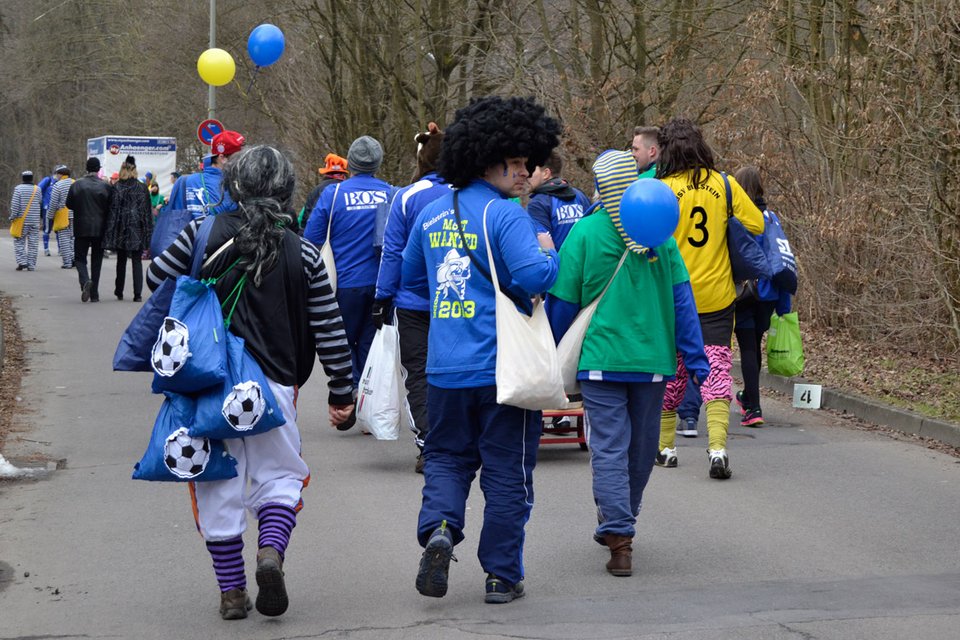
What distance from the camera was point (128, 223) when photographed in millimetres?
19500

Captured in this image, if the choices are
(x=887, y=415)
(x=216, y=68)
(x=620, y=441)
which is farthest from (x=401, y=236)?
(x=216, y=68)

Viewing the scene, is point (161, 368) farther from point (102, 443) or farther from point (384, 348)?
point (102, 443)

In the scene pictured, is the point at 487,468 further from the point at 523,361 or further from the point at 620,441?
the point at 620,441

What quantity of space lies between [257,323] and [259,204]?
452 mm

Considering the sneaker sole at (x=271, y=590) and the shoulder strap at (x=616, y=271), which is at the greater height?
the shoulder strap at (x=616, y=271)

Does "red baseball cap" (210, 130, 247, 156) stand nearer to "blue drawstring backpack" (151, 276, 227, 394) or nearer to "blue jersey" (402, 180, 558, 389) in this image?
"blue jersey" (402, 180, 558, 389)

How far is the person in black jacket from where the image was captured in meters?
19.6

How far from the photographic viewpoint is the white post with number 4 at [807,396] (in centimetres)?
1134

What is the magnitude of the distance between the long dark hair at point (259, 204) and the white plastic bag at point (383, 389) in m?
3.12

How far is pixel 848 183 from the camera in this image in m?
14.5

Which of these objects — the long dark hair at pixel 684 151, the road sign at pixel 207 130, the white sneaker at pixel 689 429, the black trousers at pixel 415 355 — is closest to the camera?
the long dark hair at pixel 684 151

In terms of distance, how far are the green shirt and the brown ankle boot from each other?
0.72 metres

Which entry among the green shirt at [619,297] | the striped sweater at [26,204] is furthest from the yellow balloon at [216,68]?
the green shirt at [619,297]

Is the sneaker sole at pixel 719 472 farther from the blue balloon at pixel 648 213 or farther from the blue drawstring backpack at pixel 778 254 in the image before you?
the blue balloon at pixel 648 213
